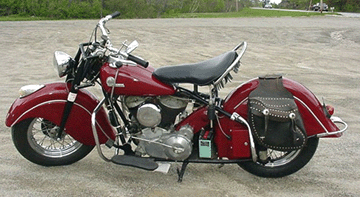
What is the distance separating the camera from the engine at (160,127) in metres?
3.44

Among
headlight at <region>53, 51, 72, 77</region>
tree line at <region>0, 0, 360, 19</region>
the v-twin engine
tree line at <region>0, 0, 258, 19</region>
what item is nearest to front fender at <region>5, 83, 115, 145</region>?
headlight at <region>53, 51, 72, 77</region>

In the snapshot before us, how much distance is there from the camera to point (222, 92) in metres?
6.97

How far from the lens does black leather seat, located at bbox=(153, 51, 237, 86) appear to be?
130 inches

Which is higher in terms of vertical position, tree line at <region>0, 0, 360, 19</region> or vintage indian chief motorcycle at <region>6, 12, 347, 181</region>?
vintage indian chief motorcycle at <region>6, 12, 347, 181</region>

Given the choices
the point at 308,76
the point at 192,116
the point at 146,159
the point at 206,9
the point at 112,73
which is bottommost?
the point at 206,9

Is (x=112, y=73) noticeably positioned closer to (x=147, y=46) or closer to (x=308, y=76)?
(x=308, y=76)

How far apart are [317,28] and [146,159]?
54.5 ft

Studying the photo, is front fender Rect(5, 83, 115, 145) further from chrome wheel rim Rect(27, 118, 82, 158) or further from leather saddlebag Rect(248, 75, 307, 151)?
leather saddlebag Rect(248, 75, 307, 151)

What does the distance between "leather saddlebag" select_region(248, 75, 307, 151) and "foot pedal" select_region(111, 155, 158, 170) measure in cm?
95

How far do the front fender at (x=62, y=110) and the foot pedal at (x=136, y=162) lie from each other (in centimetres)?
26

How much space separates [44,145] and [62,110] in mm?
617

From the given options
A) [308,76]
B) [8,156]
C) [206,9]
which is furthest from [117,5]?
[8,156]

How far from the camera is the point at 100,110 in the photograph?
3.75 m

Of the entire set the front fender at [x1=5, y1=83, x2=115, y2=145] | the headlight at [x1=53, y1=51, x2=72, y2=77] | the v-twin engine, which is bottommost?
the v-twin engine
